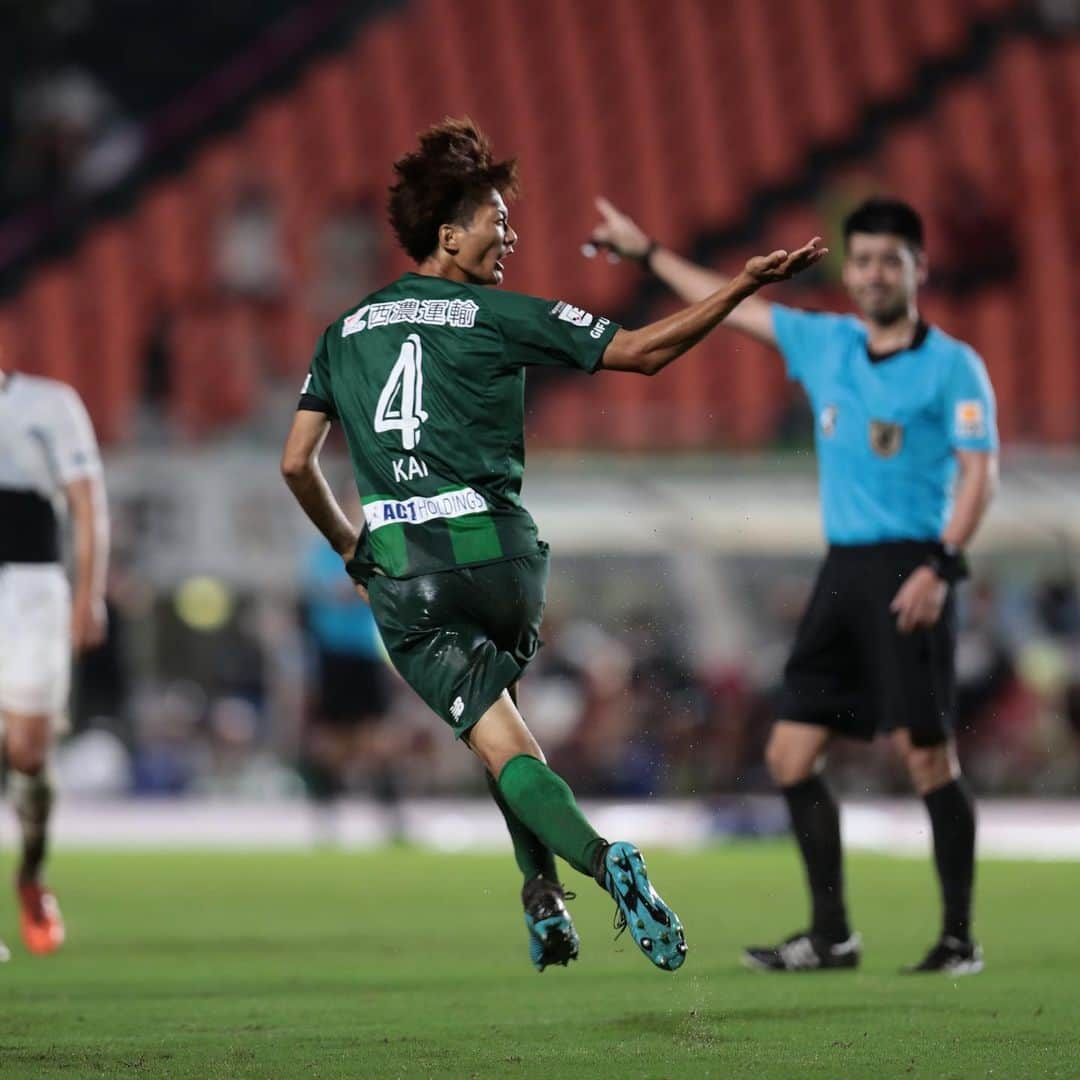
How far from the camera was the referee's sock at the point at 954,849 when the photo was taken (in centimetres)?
581

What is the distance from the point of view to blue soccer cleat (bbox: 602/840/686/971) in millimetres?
4031

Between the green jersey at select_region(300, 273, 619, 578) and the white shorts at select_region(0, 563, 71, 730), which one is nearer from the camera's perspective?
the green jersey at select_region(300, 273, 619, 578)

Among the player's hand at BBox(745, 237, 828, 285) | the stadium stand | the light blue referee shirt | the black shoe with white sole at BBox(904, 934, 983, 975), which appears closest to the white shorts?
the light blue referee shirt

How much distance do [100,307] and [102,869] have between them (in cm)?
1091

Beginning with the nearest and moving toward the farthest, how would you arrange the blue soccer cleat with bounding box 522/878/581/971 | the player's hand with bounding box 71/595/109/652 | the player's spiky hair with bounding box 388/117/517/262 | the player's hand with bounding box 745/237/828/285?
the player's hand with bounding box 745/237/828/285
the blue soccer cleat with bounding box 522/878/581/971
the player's spiky hair with bounding box 388/117/517/262
the player's hand with bounding box 71/595/109/652

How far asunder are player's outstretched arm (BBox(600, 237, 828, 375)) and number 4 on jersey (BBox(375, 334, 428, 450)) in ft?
1.31

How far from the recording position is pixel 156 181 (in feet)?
69.8

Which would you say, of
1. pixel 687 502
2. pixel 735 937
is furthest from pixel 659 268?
pixel 687 502

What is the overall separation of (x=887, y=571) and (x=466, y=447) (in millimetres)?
1718

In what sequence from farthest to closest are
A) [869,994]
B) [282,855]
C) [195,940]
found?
[282,855] → [195,940] → [869,994]

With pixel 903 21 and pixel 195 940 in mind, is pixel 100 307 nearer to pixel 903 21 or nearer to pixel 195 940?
pixel 903 21

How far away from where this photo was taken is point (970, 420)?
5871mm

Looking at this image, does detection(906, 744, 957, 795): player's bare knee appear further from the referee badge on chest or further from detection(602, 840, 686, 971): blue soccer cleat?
detection(602, 840, 686, 971): blue soccer cleat

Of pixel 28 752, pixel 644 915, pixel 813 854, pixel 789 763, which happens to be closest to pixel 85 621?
pixel 28 752
